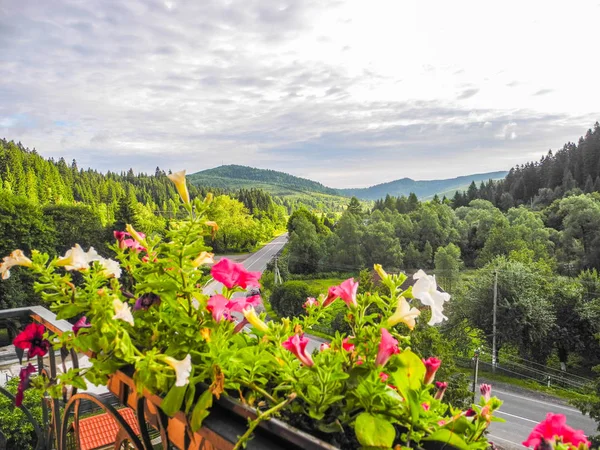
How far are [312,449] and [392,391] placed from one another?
17 cm

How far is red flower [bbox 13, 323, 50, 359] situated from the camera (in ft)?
4.17

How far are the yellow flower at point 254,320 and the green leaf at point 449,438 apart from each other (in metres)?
0.41

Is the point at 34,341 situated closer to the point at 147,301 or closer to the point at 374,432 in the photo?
the point at 147,301

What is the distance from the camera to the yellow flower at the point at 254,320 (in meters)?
0.91

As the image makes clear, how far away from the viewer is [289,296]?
1019 inches

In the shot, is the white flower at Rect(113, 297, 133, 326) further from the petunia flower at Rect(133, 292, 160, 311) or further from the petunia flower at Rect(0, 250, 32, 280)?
the petunia flower at Rect(0, 250, 32, 280)

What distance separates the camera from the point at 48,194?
41.8 metres

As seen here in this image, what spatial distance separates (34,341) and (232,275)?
828 mm

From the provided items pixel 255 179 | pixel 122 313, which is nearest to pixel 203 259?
pixel 122 313

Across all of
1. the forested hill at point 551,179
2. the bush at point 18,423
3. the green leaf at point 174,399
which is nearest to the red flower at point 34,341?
the green leaf at point 174,399

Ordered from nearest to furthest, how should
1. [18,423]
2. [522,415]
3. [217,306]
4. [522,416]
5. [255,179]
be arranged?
1. [217,306]
2. [18,423]
3. [522,416]
4. [522,415]
5. [255,179]

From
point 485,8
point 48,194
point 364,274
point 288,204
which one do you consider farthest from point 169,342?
point 288,204

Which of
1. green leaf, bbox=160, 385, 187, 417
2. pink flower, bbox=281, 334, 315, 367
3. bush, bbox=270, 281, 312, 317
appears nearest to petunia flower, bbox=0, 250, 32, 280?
green leaf, bbox=160, 385, 187, 417

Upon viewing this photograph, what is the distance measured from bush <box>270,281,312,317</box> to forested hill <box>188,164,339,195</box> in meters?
124
